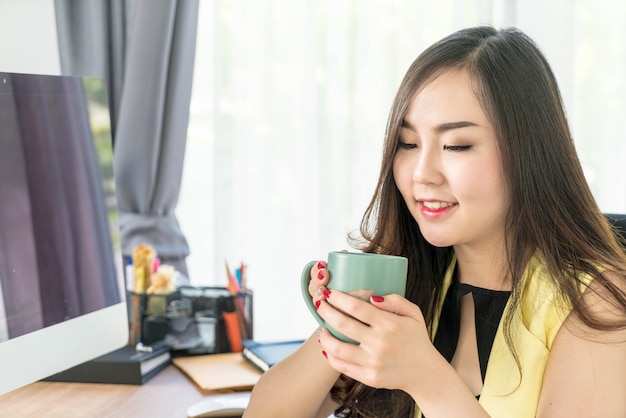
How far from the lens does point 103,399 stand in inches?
51.3

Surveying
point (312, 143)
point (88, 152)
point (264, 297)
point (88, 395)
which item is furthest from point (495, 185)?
point (264, 297)

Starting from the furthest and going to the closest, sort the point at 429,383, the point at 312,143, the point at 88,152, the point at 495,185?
the point at 312,143, the point at 88,152, the point at 495,185, the point at 429,383

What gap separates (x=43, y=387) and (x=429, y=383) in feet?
2.52

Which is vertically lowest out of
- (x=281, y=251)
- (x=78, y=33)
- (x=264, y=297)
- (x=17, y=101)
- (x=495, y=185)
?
(x=264, y=297)

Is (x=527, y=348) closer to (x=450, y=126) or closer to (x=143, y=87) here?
(x=450, y=126)

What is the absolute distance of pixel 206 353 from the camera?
5.31 feet

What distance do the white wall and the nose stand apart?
953 millimetres

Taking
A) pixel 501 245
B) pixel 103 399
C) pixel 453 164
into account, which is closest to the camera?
pixel 453 164

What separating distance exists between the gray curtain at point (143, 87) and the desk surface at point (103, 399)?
759 mm

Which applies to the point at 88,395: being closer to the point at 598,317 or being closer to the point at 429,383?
the point at 429,383

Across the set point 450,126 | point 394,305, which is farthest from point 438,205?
point 394,305

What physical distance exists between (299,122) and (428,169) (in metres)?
1.23

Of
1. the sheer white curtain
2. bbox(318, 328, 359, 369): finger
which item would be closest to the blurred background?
the sheer white curtain

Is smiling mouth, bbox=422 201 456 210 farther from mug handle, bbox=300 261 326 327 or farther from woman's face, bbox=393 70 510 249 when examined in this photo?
mug handle, bbox=300 261 326 327
